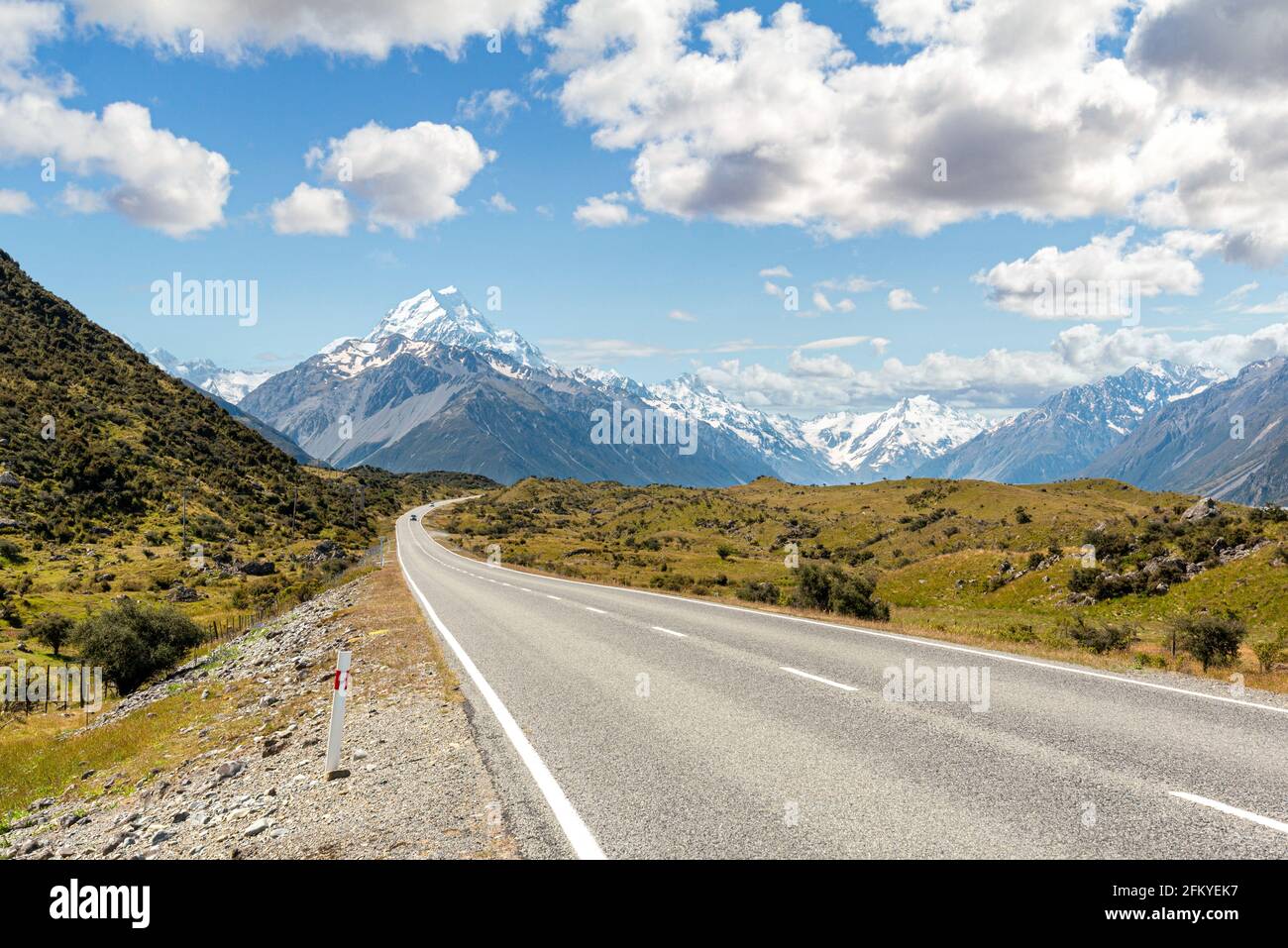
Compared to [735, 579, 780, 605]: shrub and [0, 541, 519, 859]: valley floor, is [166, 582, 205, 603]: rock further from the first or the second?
[735, 579, 780, 605]: shrub

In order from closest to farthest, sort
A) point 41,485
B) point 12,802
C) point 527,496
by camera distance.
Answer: point 12,802 → point 41,485 → point 527,496

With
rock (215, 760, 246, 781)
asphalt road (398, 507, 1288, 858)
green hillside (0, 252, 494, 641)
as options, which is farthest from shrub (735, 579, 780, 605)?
green hillside (0, 252, 494, 641)

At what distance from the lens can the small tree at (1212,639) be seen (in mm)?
15445

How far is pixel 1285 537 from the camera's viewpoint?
28672 millimetres

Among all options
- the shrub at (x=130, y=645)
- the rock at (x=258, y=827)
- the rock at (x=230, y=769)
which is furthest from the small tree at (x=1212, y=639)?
the shrub at (x=130, y=645)

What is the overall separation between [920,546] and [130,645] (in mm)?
56640

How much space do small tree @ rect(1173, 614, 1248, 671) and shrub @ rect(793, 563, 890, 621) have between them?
1110cm

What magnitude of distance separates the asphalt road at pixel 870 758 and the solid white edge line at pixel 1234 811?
0.08 ft

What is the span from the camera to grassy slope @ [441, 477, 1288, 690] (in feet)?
89.3

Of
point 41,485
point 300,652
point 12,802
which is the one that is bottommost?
point 12,802
